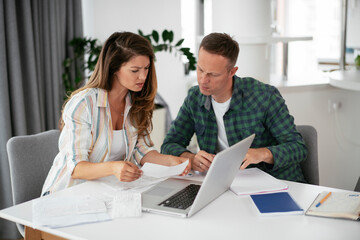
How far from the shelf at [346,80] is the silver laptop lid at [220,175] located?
4.33ft

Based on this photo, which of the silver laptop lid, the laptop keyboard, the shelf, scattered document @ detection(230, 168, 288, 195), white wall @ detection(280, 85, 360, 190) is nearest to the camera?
the silver laptop lid

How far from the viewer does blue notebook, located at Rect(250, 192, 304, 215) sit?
1.48 m

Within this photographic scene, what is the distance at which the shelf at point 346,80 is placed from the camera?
2.68 m

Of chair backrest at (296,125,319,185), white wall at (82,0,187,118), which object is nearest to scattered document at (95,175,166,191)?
chair backrest at (296,125,319,185)

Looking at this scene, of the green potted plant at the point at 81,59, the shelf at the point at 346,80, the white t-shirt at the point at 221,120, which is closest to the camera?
the white t-shirt at the point at 221,120

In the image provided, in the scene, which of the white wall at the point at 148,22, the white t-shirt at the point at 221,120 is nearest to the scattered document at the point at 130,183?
the white t-shirt at the point at 221,120

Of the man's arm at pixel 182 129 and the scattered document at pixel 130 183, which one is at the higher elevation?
the man's arm at pixel 182 129

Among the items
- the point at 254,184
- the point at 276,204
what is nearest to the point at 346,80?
the point at 254,184

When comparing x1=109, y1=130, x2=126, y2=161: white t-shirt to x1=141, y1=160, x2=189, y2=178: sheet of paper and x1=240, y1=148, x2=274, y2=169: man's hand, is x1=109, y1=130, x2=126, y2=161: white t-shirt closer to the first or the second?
x1=141, y1=160, x2=189, y2=178: sheet of paper

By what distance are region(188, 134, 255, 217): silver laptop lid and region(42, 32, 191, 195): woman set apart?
26cm

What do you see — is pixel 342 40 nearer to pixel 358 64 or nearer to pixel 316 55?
pixel 358 64

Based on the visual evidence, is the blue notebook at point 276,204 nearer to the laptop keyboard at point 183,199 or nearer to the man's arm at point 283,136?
the laptop keyboard at point 183,199

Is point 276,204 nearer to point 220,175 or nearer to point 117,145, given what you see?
point 220,175

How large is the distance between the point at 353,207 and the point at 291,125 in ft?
2.28
